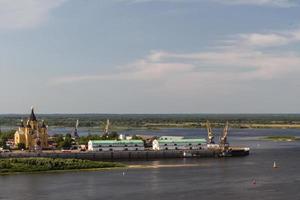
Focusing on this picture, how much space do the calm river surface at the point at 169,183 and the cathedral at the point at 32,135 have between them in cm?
2707

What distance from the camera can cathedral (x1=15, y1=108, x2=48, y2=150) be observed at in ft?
368

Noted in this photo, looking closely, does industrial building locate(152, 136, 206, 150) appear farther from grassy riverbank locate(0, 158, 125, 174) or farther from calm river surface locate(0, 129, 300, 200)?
grassy riverbank locate(0, 158, 125, 174)

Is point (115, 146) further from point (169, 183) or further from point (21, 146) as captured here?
point (169, 183)

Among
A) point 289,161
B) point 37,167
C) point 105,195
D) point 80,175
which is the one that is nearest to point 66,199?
point 105,195

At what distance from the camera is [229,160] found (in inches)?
4215

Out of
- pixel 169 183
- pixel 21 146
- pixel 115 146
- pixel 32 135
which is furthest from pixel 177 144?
pixel 169 183

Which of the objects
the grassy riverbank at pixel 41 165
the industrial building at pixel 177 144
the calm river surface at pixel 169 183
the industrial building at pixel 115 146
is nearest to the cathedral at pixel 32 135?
the industrial building at pixel 115 146

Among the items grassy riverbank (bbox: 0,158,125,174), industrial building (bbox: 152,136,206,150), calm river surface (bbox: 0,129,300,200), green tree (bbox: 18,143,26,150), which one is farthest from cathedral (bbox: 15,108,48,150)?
calm river surface (bbox: 0,129,300,200)

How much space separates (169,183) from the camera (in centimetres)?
7212

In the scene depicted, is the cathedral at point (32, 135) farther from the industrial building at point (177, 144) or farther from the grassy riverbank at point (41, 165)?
the grassy riverbank at point (41, 165)

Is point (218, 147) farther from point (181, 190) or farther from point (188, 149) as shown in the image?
point (181, 190)

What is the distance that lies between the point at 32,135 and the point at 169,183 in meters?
48.6

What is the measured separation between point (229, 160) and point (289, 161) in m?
11.5

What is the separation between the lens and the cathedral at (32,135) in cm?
11232
